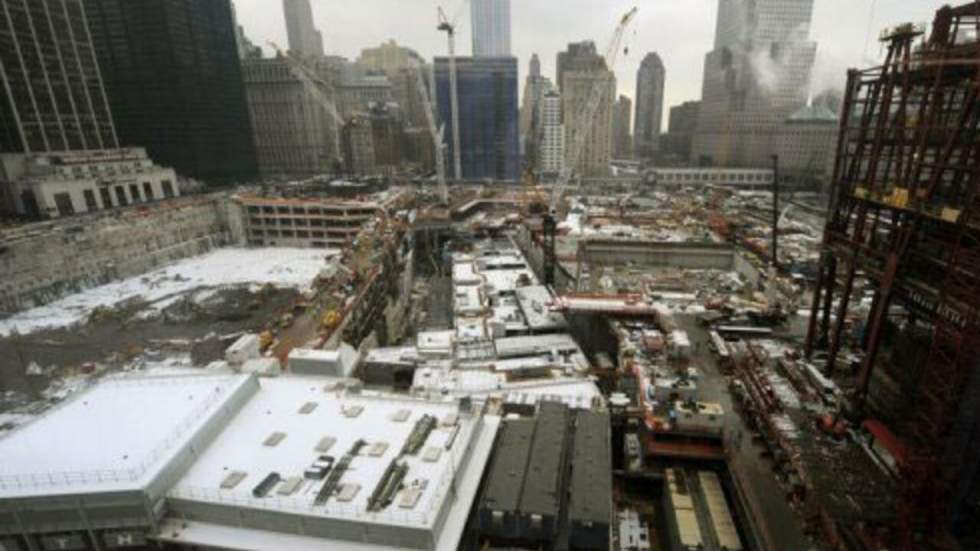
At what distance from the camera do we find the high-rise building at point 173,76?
138 meters

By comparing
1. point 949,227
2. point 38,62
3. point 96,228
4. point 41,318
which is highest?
point 38,62

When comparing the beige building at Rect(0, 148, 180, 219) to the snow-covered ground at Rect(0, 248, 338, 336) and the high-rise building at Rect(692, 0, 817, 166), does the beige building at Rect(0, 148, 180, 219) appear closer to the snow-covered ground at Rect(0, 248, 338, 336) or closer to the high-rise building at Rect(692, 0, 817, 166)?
the snow-covered ground at Rect(0, 248, 338, 336)

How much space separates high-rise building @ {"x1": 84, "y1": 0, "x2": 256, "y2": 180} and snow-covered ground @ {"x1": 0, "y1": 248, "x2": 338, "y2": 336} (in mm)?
57073

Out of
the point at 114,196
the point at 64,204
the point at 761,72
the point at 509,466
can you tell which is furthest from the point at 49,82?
the point at 761,72

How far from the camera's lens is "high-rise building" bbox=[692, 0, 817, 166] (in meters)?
177

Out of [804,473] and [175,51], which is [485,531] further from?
[175,51]

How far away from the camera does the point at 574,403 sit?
42438 mm

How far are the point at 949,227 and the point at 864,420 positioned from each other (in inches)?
639

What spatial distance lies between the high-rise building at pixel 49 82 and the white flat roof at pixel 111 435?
117 metres

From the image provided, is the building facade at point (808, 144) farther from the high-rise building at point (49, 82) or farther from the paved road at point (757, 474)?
the high-rise building at point (49, 82)

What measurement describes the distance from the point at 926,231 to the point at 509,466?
118 ft

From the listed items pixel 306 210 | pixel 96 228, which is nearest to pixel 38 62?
pixel 96 228

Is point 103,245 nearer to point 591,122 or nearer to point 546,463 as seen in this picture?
point 546,463

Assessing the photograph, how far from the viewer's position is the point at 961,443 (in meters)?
29.0
